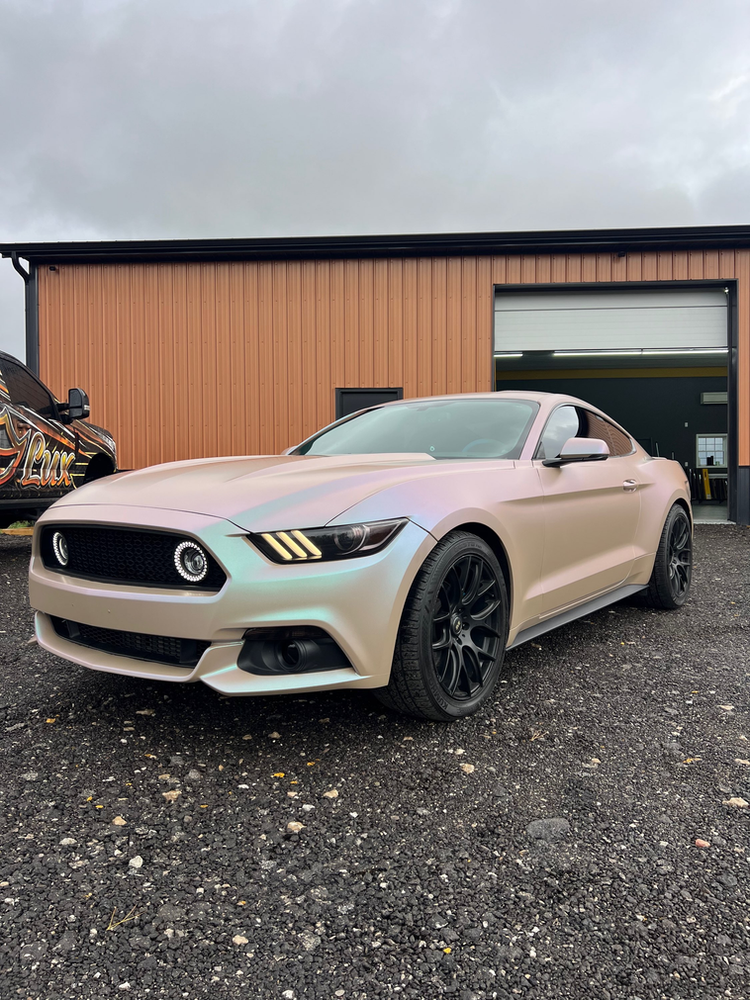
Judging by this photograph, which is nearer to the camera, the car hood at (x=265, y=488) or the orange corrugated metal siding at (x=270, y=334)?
the car hood at (x=265, y=488)

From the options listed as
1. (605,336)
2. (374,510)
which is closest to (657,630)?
(374,510)

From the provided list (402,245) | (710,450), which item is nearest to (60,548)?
(402,245)

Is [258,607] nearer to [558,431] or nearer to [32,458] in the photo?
[558,431]

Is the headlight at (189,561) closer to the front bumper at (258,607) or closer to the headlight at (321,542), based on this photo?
the front bumper at (258,607)

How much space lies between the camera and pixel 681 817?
182 centimetres

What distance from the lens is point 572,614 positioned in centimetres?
317

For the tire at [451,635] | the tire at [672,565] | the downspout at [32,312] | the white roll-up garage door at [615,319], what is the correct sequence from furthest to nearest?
1. the downspout at [32,312]
2. the white roll-up garage door at [615,319]
3. the tire at [672,565]
4. the tire at [451,635]

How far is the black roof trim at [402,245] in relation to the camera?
10047 mm

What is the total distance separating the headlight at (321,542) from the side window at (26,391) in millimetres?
5105

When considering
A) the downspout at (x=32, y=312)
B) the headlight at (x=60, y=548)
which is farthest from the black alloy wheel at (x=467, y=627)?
the downspout at (x=32, y=312)

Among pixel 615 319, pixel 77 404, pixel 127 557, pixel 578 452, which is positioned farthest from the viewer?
pixel 615 319

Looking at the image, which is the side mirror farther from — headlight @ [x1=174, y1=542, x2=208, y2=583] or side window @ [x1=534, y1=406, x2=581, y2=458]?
headlight @ [x1=174, y1=542, x2=208, y2=583]

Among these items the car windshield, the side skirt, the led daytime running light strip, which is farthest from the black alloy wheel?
the car windshield

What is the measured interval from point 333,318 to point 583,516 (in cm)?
805
